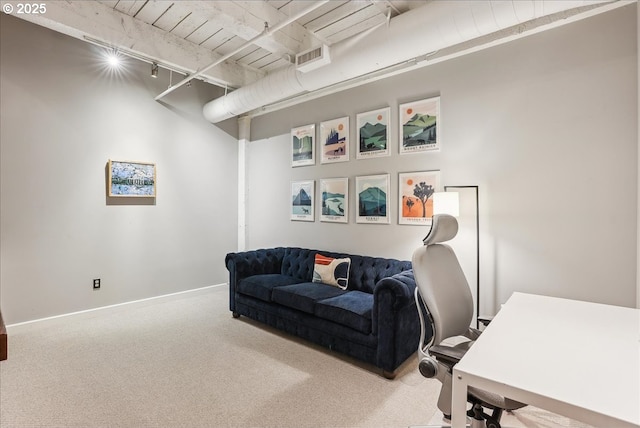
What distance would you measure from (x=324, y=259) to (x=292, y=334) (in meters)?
0.92

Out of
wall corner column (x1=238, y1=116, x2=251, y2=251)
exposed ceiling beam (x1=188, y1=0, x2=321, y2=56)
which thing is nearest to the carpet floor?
wall corner column (x1=238, y1=116, x2=251, y2=251)

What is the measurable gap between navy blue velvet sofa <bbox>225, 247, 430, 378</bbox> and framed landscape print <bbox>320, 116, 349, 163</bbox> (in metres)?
1.25

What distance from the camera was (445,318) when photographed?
5.89ft

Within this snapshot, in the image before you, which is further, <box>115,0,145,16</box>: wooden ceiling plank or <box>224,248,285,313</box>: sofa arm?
<box>224,248,285,313</box>: sofa arm

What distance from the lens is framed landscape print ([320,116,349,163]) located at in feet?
13.6

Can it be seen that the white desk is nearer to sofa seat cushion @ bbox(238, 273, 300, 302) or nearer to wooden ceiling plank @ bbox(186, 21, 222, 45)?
sofa seat cushion @ bbox(238, 273, 300, 302)

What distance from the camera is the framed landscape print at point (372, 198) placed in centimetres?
378

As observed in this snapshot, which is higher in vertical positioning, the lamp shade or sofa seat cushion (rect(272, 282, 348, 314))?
the lamp shade

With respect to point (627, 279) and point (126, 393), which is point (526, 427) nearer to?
point (627, 279)

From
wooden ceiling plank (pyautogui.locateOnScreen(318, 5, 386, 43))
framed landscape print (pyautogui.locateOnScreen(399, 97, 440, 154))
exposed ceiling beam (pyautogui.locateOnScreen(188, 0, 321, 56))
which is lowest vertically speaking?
framed landscape print (pyautogui.locateOnScreen(399, 97, 440, 154))

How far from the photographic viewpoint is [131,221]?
4441 millimetres

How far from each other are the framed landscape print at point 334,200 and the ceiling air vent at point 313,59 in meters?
1.40

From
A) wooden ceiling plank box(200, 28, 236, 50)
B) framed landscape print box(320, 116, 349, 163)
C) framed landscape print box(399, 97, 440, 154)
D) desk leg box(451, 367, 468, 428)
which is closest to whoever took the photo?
desk leg box(451, 367, 468, 428)

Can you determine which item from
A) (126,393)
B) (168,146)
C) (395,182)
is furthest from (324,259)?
(168,146)
